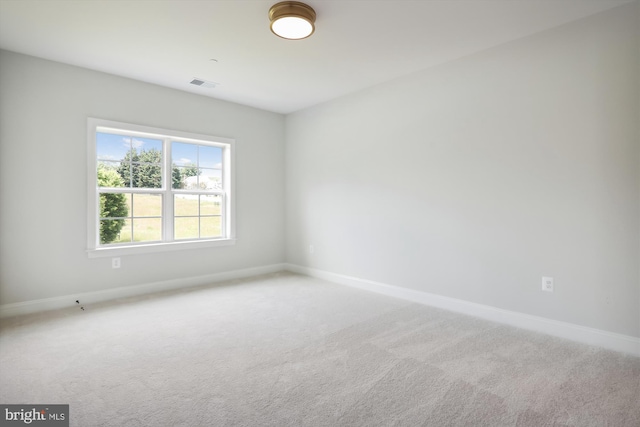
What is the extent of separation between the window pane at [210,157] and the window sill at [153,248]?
111cm

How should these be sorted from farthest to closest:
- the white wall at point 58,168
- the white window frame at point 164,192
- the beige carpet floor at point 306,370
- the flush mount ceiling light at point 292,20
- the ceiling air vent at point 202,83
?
the ceiling air vent at point 202,83
the white window frame at point 164,192
the white wall at point 58,168
the flush mount ceiling light at point 292,20
the beige carpet floor at point 306,370

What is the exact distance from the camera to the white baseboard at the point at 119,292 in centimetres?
333

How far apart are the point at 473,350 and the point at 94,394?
2592 mm

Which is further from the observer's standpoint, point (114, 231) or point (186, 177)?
point (186, 177)

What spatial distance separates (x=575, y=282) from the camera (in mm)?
2740

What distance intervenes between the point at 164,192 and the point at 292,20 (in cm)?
282

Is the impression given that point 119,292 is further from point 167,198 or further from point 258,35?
point 258,35

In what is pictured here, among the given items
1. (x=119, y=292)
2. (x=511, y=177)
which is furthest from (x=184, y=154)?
(x=511, y=177)

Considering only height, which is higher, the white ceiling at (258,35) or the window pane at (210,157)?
the white ceiling at (258,35)

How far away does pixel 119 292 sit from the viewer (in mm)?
3914

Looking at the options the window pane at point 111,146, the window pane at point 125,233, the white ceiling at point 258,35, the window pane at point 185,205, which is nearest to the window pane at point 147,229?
the window pane at point 125,233

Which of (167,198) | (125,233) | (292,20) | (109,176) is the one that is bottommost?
(125,233)

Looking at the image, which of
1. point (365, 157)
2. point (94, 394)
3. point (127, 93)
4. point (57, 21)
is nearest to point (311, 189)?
point (365, 157)

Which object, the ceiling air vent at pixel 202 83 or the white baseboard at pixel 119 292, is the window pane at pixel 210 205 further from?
the ceiling air vent at pixel 202 83
